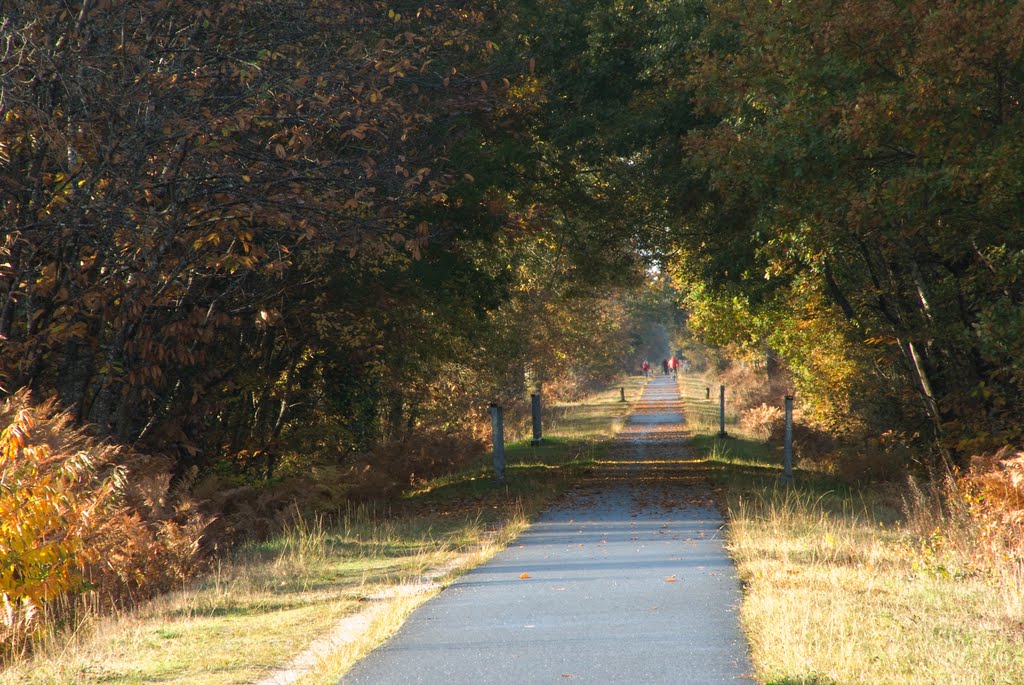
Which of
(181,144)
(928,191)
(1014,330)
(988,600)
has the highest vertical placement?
(181,144)

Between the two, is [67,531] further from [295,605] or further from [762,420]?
[762,420]

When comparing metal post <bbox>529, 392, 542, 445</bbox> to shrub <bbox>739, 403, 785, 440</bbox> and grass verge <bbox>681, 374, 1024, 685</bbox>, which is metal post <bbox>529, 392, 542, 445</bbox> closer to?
shrub <bbox>739, 403, 785, 440</bbox>

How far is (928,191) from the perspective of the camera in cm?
1323

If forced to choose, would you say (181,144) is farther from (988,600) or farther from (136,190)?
(988,600)

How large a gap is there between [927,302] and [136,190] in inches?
443

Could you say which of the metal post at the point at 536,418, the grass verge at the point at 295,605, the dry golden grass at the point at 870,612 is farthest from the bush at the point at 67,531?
the metal post at the point at 536,418

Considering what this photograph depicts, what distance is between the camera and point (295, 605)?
9.63m

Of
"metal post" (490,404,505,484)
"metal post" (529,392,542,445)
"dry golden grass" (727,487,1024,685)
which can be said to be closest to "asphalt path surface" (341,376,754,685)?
"dry golden grass" (727,487,1024,685)

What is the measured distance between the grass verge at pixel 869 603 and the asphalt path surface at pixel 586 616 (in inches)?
11.4

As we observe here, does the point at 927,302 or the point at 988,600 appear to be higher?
the point at 927,302

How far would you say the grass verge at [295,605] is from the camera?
7184mm

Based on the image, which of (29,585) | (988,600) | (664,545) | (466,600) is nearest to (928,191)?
(664,545)

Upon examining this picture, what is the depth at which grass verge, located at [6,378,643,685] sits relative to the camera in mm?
7184

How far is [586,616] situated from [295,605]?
8.26 ft
